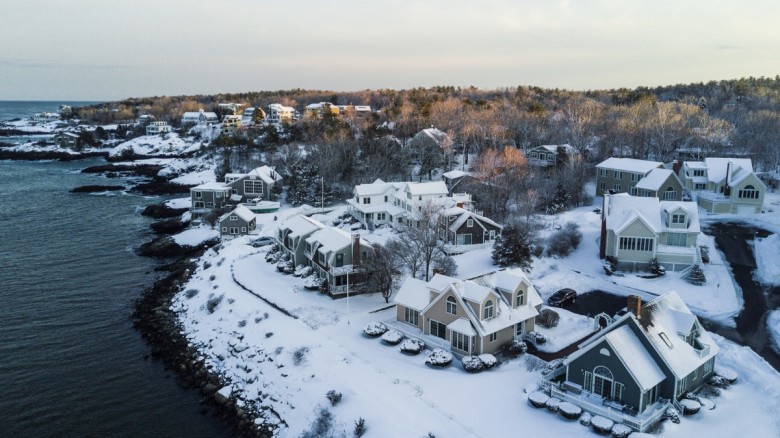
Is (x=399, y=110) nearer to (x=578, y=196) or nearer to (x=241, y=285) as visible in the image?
(x=578, y=196)

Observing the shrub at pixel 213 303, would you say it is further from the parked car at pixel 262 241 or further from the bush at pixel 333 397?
the bush at pixel 333 397

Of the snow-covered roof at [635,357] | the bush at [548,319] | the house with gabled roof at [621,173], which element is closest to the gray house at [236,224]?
the bush at [548,319]

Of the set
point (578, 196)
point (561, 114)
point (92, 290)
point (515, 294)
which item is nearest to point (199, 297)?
point (92, 290)

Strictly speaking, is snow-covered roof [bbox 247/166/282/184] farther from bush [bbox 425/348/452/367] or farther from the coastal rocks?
bush [bbox 425/348/452/367]

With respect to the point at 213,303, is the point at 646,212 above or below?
above

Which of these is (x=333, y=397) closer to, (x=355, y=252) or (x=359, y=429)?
(x=359, y=429)

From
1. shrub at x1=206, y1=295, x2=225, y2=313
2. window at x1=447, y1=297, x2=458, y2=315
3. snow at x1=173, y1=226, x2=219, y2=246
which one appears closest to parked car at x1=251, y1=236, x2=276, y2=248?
snow at x1=173, y1=226, x2=219, y2=246

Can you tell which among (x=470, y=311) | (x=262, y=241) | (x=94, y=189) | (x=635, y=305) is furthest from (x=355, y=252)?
(x=94, y=189)
